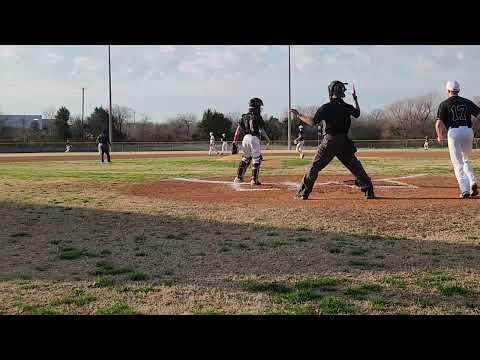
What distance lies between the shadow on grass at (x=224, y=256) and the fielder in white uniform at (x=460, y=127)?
355 cm

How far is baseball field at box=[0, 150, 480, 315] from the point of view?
3.98m

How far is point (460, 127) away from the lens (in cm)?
885

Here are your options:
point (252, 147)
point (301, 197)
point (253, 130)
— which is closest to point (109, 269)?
point (301, 197)

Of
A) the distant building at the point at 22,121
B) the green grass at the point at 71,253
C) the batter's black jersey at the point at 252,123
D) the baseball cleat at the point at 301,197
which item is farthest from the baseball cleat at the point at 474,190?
the distant building at the point at 22,121

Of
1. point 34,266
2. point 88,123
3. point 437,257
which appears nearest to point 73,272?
point 34,266

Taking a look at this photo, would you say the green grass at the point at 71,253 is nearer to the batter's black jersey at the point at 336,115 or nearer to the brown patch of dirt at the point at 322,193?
the brown patch of dirt at the point at 322,193

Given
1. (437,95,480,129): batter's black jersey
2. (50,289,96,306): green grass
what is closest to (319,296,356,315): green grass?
(50,289,96,306): green grass

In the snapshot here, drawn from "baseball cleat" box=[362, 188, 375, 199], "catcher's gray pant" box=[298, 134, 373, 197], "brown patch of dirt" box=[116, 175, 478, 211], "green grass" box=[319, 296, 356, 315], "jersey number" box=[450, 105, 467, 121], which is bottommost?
"green grass" box=[319, 296, 356, 315]

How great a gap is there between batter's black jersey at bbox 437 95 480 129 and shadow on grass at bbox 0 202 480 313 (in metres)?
3.68

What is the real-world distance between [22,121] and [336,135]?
2409 inches

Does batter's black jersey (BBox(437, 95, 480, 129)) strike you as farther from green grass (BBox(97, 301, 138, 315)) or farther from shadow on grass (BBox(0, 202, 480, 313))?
green grass (BBox(97, 301, 138, 315))
